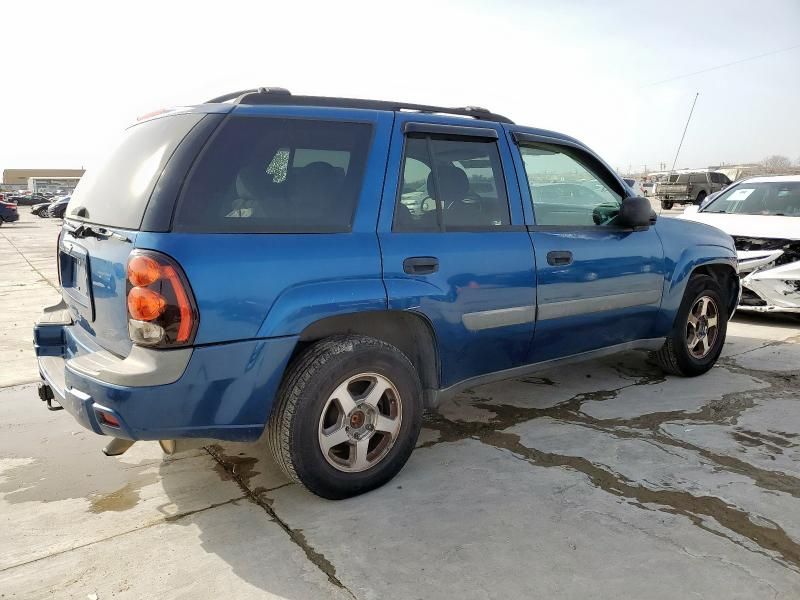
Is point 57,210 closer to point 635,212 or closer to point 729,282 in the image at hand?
point 635,212

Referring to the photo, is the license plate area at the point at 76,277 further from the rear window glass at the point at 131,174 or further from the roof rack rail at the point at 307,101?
the roof rack rail at the point at 307,101

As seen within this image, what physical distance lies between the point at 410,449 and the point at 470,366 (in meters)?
0.59

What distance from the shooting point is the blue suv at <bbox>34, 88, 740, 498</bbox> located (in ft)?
8.17

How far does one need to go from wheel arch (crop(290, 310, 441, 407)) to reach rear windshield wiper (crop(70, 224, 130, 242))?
90 centimetres

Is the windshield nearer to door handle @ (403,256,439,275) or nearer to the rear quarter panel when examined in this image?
door handle @ (403,256,439,275)

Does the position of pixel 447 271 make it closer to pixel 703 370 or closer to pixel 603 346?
pixel 603 346

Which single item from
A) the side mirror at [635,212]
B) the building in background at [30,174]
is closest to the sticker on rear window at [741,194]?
the side mirror at [635,212]

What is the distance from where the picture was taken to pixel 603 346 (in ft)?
13.8

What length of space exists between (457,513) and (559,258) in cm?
163

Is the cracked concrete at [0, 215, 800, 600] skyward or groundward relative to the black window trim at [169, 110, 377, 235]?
groundward

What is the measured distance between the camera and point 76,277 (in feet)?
9.91

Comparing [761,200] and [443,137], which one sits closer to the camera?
[443,137]

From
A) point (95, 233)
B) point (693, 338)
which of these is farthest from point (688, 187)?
point (95, 233)

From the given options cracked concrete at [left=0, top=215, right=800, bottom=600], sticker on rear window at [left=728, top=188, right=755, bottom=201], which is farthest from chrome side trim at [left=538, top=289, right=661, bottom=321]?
sticker on rear window at [left=728, top=188, right=755, bottom=201]
